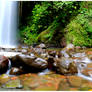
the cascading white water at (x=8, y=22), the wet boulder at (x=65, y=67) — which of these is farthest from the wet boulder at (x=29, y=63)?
the cascading white water at (x=8, y=22)

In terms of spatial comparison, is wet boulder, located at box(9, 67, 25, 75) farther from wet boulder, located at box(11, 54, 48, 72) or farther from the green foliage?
the green foliage

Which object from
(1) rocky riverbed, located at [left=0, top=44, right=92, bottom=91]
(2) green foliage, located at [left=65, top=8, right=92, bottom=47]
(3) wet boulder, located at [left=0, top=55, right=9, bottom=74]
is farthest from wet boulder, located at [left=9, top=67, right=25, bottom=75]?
(2) green foliage, located at [left=65, top=8, right=92, bottom=47]

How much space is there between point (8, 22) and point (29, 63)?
8861mm

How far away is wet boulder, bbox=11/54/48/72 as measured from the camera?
3113mm

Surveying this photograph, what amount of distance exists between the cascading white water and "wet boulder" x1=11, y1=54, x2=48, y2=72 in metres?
7.48

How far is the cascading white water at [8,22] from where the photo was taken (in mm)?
10505

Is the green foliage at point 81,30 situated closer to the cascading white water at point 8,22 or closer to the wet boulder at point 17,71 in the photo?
the wet boulder at point 17,71

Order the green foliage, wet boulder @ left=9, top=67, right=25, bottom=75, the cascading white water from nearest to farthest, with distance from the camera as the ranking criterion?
1. wet boulder @ left=9, top=67, right=25, bottom=75
2. the green foliage
3. the cascading white water

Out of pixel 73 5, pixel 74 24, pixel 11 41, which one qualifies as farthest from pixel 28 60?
pixel 11 41

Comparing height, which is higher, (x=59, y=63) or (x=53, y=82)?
(x=59, y=63)

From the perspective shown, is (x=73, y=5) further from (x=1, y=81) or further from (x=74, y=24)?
(x=1, y=81)

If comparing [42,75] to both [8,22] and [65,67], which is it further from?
[8,22]

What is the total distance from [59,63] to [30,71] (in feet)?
2.76

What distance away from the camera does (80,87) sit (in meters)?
2.43
